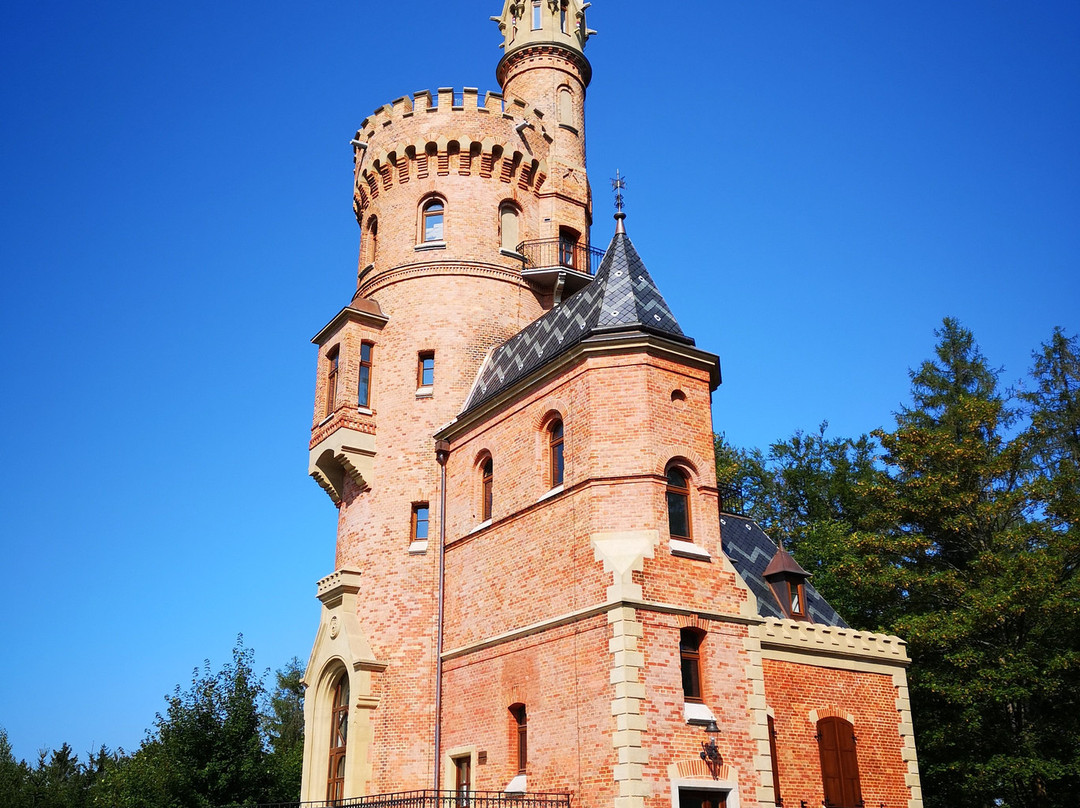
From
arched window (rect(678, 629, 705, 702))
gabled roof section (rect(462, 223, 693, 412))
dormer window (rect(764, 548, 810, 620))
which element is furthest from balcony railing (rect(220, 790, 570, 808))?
gabled roof section (rect(462, 223, 693, 412))

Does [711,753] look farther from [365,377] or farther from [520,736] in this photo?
[365,377]

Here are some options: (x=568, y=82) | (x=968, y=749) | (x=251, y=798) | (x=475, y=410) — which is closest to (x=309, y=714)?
(x=251, y=798)

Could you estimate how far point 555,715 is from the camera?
19109 mm

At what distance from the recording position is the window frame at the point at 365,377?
26.7 meters

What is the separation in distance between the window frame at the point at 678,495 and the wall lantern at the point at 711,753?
11.5ft

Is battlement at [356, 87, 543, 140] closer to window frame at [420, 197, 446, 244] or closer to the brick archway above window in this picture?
window frame at [420, 197, 446, 244]

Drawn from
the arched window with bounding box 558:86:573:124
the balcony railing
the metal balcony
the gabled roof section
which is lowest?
the balcony railing

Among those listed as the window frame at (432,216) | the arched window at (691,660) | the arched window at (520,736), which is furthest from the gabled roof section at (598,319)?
the arched window at (520,736)

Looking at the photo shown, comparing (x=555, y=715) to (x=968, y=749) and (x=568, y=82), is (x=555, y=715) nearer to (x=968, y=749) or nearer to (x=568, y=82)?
(x=968, y=749)

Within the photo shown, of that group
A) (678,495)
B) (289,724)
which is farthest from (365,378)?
(289,724)

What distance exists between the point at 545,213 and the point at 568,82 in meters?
6.37

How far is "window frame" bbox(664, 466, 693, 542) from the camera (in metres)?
19.8

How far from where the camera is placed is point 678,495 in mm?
20219

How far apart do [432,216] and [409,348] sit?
4.46m
